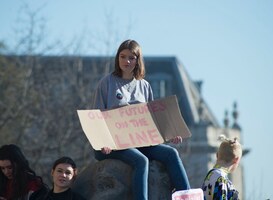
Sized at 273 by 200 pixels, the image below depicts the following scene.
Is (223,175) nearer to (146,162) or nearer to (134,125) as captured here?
(146,162)

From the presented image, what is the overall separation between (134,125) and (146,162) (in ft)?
2.03

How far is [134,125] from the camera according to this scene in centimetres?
1095

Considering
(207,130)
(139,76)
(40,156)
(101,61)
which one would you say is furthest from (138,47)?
(207,130)

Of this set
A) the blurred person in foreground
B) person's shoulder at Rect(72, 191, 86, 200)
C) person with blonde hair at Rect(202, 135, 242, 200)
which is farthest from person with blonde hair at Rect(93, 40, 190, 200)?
the blurred person in foreground

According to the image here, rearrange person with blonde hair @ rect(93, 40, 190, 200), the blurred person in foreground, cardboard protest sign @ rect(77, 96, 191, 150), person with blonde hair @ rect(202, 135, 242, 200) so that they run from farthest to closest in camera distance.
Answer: the blurred person in foreground < cardboard protest sign @ rect(77, 96, 191, 150) < person with blonde hair @ rect(93, 40, 190, 200) < person with blonde hair @ rect(202, 135, 242, 200)

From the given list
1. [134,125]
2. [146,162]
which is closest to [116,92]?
[134,125]

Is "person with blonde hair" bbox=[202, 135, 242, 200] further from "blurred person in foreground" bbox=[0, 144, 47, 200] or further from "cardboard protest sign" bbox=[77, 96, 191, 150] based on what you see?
"blurred person in foreground" bbox=[0, 144, 47, 200]

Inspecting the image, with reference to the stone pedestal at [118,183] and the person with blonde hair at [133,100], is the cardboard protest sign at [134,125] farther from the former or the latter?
the stone pedestal at [118,183]

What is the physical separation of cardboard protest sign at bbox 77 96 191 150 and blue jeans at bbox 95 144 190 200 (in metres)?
0.10

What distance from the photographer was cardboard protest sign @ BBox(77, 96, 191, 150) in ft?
34.8

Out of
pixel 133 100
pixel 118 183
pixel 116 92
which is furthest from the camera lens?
pixel 133 100

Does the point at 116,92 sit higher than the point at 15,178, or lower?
higher

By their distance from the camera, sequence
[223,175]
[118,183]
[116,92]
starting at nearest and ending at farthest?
[223,175] → [118,183] → [116,92]

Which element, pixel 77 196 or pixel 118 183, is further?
pixel 118 183
